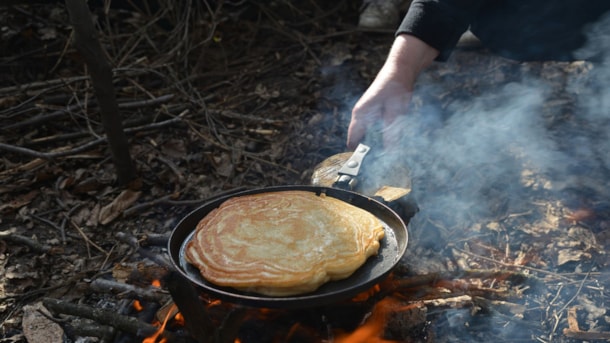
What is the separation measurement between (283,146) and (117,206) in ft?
5.29

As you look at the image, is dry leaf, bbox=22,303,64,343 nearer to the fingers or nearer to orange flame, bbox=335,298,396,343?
orange flame, bbox=335,298,396,343

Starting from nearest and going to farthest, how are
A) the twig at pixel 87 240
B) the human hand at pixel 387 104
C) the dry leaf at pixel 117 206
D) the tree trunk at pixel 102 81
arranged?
→ the human hand at pixel 387 104 < the tree trunk at pixel 102 81 < the twig at pixel 87 240 < the dry leaf at pixel 117 206

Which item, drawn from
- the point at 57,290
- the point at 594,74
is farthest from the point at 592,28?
the point at 57,290

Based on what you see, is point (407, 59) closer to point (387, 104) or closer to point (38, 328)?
point (387, 104)

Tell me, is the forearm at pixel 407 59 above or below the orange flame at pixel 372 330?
above

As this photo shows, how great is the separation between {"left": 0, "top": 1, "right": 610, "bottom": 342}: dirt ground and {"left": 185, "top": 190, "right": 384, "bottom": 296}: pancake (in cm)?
69

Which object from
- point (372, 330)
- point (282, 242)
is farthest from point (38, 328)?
point (372, 330)

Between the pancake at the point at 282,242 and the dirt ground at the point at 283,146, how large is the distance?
0.69m

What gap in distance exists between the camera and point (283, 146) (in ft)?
15.4

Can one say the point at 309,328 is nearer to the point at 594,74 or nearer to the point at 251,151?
the point at 251,151

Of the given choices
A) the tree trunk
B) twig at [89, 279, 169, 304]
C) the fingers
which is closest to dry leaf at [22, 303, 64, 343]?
twig at [89, 279, 169, 304]

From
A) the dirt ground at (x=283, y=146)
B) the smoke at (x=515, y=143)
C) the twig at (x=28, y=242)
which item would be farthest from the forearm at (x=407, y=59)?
the twig at (x=28, y=242)

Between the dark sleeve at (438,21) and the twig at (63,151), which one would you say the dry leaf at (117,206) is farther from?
the dark sleeve at (438,21)

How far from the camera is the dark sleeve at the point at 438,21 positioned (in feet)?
10.4
